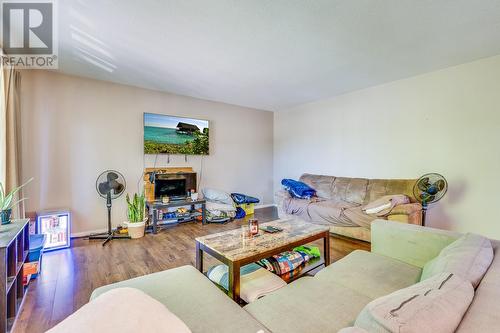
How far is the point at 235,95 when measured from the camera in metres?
4.60

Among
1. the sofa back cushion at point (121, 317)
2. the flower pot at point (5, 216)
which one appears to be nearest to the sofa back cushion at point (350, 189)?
the sofa back cushion at point (121, 317)

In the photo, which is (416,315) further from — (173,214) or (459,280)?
(173,214)

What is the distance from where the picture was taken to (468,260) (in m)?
1.08

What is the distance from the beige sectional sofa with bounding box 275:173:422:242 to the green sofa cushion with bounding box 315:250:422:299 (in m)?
1.50

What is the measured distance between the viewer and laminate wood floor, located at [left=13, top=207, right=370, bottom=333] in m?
1.85

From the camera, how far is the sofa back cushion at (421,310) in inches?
25.2

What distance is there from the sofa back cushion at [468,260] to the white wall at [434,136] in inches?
95.2

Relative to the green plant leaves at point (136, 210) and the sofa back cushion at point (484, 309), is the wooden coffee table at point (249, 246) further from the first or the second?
the green plant leaves at point (136, 210)

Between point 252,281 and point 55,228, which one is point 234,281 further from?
point 55,228

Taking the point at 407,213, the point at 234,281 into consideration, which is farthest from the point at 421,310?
the point at 407,213

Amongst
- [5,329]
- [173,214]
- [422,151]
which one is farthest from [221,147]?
[5,329]

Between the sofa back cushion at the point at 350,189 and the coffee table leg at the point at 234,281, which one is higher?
the sofa back cushion at the point at 350,189

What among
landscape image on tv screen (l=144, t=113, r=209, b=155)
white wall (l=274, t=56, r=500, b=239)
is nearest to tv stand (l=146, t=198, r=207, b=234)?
landscape image on tv screen (l=144, t=113, r=209, b=155)

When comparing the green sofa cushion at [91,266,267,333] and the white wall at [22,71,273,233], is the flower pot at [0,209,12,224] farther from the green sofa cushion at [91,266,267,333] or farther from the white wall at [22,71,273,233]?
the white wall at [22,71,273,233]
